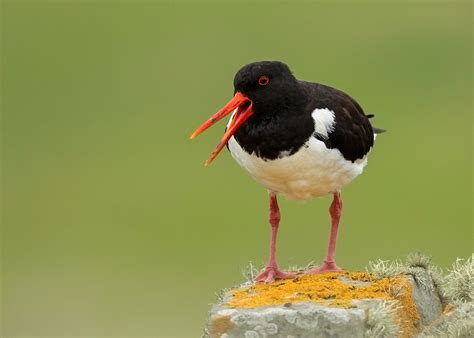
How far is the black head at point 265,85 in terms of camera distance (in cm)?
934

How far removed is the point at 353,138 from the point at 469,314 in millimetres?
2123

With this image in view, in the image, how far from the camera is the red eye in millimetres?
9359

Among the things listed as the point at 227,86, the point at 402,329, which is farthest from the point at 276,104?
the point at 227,86

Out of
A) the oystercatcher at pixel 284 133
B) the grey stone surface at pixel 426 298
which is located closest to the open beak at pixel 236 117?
the oystercatcher at pixel 284 133

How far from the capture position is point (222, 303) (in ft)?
29.5

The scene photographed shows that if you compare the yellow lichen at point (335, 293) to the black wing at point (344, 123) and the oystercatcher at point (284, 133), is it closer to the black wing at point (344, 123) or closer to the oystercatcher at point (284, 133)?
the oystercatcher at point (284, 133)

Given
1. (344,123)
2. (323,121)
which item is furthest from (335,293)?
(344,123)

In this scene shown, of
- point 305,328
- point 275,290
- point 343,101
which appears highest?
point 343,101

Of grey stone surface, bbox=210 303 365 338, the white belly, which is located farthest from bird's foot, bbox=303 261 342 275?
grey stone surface, bbox=210 303 365 338

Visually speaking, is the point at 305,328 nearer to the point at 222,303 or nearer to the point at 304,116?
the point at 222,303

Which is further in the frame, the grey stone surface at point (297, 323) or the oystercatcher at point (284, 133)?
the oystercatcher at point (284, 133)

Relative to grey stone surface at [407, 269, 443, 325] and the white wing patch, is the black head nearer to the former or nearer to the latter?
the white wing patch

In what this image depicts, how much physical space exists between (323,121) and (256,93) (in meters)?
0.65

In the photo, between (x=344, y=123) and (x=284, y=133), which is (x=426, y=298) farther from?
(x=284, y=133)
